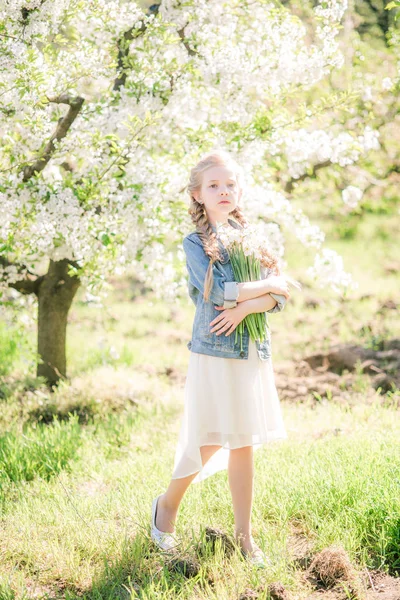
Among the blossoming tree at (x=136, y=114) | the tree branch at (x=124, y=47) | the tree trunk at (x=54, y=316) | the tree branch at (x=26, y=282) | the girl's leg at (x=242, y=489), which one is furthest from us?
the tree trunk at (x=54, y=316)

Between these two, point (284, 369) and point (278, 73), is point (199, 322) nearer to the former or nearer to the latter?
point (278, 73)

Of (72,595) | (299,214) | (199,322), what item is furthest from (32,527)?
(299,214)

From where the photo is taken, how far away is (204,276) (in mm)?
2996

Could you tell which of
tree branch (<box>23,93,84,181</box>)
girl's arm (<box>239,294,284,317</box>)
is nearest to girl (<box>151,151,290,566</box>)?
girl's arm (<box>239,294,284,317</box>)

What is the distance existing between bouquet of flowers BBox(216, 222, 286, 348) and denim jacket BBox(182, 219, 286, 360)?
33 mm

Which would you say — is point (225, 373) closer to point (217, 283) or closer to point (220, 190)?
point (217, 283)

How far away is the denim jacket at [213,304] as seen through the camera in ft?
9.76

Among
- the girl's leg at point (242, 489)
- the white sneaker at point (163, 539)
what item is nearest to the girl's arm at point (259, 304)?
the girl's leg at point (242, 489)

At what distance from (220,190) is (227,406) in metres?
0.98

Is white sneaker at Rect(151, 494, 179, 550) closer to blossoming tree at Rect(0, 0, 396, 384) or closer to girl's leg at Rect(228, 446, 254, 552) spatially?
girl's leg at Rect(228, 446, 254, 552)

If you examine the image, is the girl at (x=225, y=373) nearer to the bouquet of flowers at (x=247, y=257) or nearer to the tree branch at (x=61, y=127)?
the bouquet of flowers at (x=247, y=257)

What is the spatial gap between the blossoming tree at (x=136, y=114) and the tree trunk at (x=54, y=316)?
465mm

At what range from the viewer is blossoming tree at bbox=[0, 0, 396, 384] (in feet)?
13.2

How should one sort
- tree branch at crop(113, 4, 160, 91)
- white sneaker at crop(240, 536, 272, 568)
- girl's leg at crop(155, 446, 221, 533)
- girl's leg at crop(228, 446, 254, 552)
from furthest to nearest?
1. tree branch at crop(113, 4, 160, 91)
2. girl's leg at crop(155, 446, 221, 533)
3. girl's leg at crop(228, 446, 254, 552)
4. white sneaker at crop(240, 536, 272, 568)
